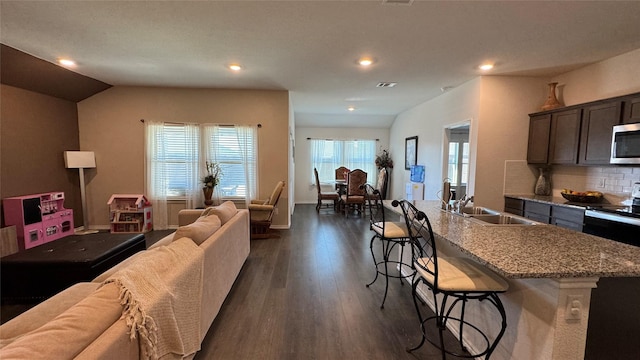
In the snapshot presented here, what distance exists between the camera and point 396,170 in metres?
7.39

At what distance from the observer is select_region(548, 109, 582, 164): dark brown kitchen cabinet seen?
130 inches

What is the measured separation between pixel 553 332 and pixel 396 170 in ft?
20.6

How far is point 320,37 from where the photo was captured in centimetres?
267

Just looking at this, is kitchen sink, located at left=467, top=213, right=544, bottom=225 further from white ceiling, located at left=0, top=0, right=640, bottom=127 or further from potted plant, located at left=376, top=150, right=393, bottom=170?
potted plant, located at left=376, top=150, right=393, bottom=170

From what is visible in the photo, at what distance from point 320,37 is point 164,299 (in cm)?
253

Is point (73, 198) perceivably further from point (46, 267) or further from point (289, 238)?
point (289, 238)

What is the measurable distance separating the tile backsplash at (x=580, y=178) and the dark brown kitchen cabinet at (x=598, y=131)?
0.27 m

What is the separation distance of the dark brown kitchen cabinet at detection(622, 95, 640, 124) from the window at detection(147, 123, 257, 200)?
482cm

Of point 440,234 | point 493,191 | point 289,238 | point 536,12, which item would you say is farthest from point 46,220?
point 493,191

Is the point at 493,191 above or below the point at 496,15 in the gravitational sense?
below

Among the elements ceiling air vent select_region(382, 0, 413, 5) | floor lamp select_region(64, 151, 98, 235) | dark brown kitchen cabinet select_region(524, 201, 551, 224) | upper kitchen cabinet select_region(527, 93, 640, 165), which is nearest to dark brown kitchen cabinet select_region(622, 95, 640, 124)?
upper kitchen cabinet select_region(527, 93, 640, 165)

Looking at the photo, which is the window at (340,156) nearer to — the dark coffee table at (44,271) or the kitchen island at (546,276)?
the dark coffee table at (44,271)

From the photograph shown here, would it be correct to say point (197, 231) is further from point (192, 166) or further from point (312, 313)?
point (192, 166)

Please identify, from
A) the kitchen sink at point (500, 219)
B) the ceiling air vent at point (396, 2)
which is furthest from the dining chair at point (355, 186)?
the ceiling air vent at point (396, 2)
